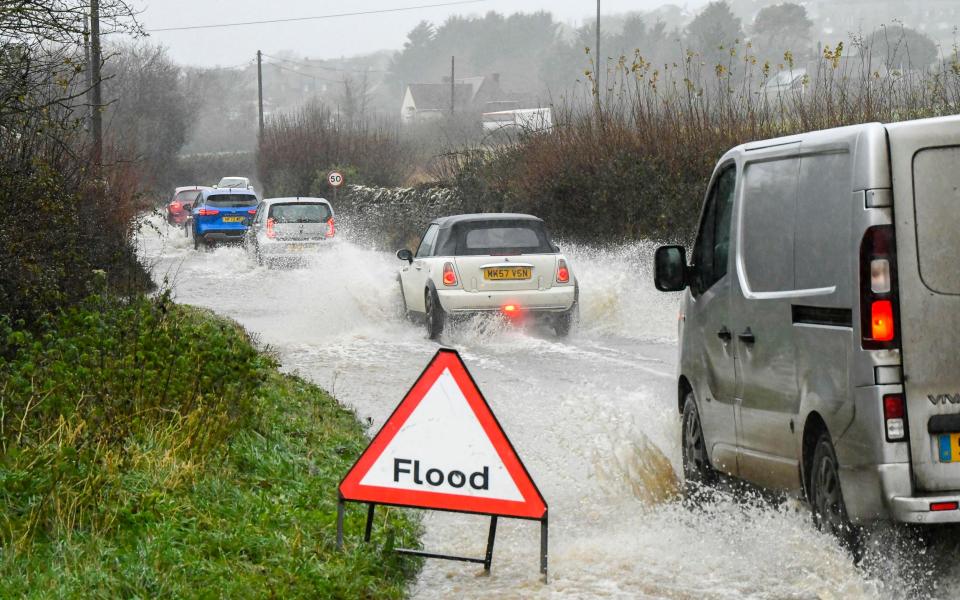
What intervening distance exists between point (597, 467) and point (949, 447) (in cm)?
362

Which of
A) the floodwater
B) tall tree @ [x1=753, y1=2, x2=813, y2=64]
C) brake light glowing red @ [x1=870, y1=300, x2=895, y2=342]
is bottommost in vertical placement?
the floodwater

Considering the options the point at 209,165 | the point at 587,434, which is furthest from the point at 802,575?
the point at 209,165

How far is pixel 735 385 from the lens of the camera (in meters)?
6.82

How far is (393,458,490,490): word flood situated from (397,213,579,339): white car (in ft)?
35.5

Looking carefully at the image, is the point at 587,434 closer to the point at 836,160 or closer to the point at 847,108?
the point at 836,160

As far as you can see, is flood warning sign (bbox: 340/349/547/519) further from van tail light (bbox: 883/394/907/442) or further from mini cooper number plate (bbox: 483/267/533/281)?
mini cooper number plate (bbox: 483/267/533/281)

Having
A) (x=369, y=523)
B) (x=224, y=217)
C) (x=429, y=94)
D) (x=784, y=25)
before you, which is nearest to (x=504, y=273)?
(x=369, y=523)

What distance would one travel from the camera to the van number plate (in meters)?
5.14

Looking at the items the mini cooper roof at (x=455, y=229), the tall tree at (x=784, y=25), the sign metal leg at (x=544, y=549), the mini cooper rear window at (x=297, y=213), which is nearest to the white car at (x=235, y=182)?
the mini cooper rear window at (x=297, y=213)

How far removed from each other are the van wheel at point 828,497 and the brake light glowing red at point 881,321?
0.58 metres

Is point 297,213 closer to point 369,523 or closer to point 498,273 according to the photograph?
point 498,273

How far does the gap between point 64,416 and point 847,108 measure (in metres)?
16.4

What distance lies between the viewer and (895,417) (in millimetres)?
5129

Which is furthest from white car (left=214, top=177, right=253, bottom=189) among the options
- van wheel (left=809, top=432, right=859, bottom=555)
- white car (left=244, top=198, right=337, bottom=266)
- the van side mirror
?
van wheel (left=809, top=432, right=859, bottom=555)
